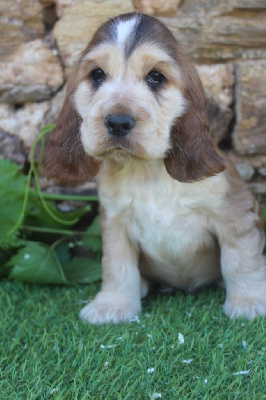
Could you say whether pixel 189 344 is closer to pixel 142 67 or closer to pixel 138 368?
pixel 138 368

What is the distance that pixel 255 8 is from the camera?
405cm

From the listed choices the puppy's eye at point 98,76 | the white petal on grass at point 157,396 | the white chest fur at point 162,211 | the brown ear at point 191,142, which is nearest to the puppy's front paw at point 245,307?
the white chest fur at point 162,211

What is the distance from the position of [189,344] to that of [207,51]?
2.27 metres

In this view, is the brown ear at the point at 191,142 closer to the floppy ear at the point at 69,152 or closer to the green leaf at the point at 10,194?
the floppy ear at the point at 69,152

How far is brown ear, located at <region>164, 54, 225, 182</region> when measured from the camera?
10.4 ft

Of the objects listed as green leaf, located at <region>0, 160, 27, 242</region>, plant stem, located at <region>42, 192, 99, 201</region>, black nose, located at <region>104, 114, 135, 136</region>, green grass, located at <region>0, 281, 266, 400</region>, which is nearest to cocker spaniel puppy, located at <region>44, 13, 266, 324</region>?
black nose, located at <region>104, 114, 135, 136</region>

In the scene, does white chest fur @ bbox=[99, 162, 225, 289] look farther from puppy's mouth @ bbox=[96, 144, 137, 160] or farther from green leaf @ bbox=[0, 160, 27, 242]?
green leaf @ bbox=[0, 160, 27, 242]

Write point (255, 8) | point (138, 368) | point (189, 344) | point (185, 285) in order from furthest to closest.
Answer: point (255, 8)
point (185, 285)
point (189, 344)
point (138, 368)

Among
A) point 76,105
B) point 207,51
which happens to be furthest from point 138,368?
point 207,51

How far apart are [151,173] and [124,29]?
0.85 meters

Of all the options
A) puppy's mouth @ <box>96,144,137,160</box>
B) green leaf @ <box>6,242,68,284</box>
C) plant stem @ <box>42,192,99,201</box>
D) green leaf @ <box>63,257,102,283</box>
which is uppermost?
puppy's mouth @ <box>96,144,137,160</box>

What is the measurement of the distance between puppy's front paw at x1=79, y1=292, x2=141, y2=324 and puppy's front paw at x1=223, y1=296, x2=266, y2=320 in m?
0.58

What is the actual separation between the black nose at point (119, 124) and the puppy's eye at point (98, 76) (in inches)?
17.8

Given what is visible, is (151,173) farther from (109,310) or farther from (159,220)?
(109,310)
